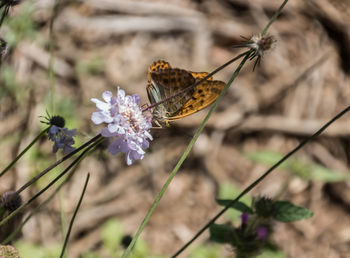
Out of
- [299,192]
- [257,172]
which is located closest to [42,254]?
[257,172]

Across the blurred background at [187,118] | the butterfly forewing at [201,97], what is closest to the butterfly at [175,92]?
the butterfly forewing at [201,97]

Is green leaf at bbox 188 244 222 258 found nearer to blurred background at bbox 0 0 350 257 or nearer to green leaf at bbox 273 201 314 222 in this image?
blurred background at bbox 0 0 350 257

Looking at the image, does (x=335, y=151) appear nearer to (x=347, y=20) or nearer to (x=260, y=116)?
(x=260, y=116)

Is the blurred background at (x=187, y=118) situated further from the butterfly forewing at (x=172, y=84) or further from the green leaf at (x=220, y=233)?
the butterfly forewing at (x=172, y=84)

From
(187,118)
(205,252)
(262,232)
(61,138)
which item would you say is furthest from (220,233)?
(187,118)

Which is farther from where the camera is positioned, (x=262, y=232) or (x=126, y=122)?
(x=262, y=232)

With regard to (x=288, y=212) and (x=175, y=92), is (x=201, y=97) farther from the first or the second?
(x=288, y=212)
